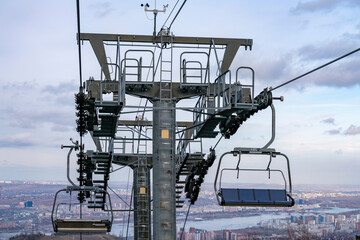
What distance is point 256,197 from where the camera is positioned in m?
15.4

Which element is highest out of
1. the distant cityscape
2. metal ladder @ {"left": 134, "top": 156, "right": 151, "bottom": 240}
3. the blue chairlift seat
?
the blue chairlift seat

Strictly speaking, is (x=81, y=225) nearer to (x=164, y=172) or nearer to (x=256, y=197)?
(x=164, y=172)

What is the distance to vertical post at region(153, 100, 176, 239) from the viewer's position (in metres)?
20.4

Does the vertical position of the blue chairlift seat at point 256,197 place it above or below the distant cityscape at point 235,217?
above

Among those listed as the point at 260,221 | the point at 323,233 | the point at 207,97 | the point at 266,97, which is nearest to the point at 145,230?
the point at 207,97

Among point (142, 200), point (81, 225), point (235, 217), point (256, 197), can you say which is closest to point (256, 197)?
point (256, 197)

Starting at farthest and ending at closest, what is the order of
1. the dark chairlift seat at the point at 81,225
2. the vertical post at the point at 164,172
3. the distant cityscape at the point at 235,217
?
the distant cityscape at the point at 235,217, the vertical post at the point at 164,172, the dark chairlift seat at the point at 81,225

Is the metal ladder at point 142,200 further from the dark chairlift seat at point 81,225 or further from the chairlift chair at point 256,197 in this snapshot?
the chairlift chair at point 256,197

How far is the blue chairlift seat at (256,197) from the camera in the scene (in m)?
15.3

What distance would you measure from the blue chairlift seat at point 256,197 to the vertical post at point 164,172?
528 cm

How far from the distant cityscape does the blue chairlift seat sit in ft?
300

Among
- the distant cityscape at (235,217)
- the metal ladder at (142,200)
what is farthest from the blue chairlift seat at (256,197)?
the distant cityscape at (235,217)

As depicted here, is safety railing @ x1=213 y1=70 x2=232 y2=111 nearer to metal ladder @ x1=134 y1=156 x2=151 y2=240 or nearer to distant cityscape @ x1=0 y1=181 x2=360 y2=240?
metal ladder @ x1=134 y1=156 x2=151 y2=240

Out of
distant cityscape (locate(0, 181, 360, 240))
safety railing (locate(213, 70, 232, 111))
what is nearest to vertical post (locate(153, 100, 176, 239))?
safety railing (locate(213, 70, 232, 111))
